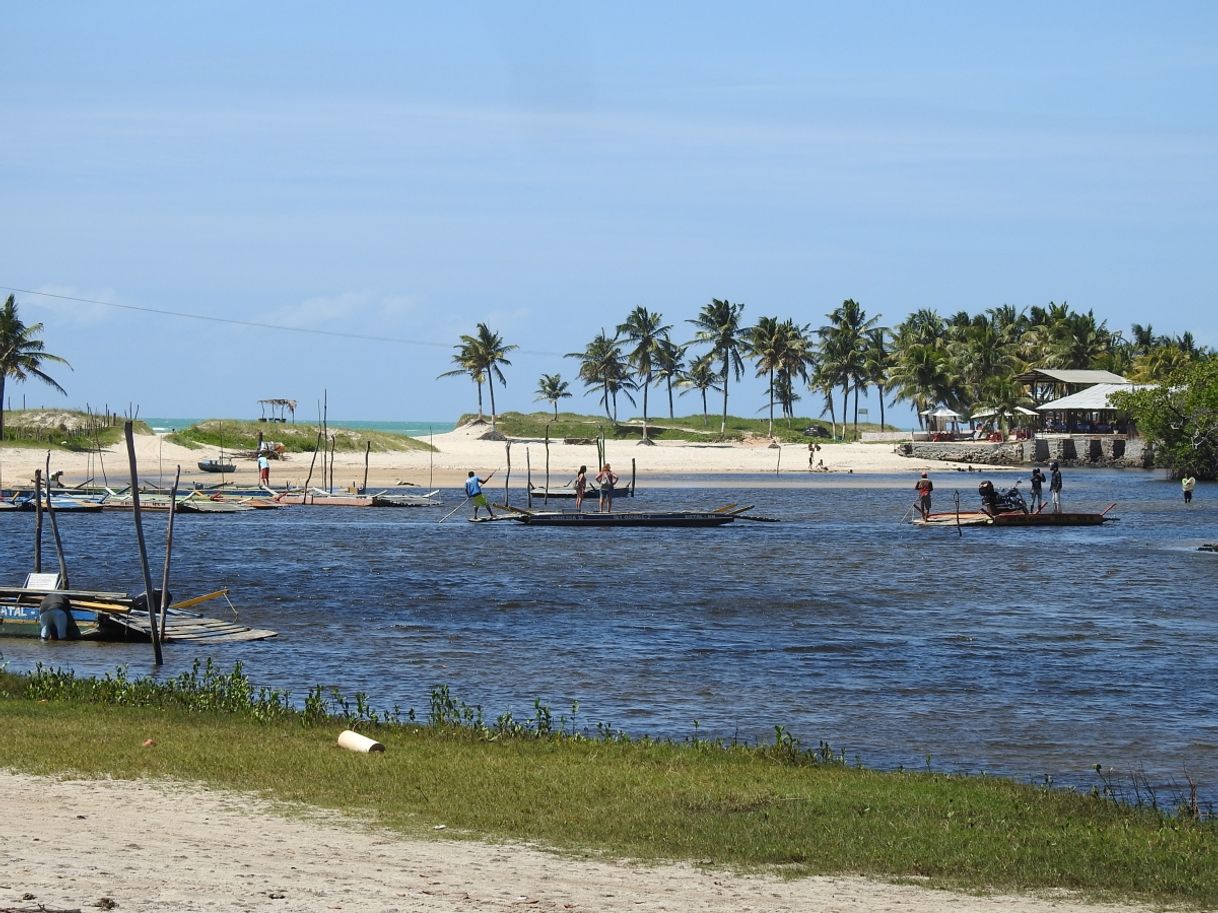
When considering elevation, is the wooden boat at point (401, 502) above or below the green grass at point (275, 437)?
below

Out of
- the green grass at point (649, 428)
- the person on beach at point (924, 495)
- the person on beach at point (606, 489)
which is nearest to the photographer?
the person on beach at point (924, 495)

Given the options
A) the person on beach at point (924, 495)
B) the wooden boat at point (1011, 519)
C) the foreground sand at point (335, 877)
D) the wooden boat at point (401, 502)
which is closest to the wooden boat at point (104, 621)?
the foreground sand at point (335, 877)

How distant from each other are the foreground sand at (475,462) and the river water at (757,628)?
26930mm

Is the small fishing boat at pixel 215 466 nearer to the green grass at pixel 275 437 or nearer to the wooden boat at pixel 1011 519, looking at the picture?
the green grass at pixel 275 437

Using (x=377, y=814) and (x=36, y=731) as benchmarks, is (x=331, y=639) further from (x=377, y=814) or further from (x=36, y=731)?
(x=377, y=814)

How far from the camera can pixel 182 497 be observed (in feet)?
211

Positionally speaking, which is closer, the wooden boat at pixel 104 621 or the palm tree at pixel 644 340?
the wooden boat at pixel 104 621

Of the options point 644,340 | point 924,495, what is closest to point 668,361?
point 644,340

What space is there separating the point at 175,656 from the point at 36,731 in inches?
320

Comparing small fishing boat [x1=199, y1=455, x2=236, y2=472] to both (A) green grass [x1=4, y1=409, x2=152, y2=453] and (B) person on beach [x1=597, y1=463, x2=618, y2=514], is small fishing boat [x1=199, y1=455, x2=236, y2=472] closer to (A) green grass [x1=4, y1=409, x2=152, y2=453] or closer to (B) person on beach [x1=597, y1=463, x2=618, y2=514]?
(A) green grass [x1=4, y1=409, x2=152, y2=453]

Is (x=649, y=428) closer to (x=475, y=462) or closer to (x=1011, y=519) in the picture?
(x=475, y=462)

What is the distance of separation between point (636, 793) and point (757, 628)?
1579 centimetres

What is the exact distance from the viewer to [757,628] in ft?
92.1

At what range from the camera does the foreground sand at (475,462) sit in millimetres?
82312
